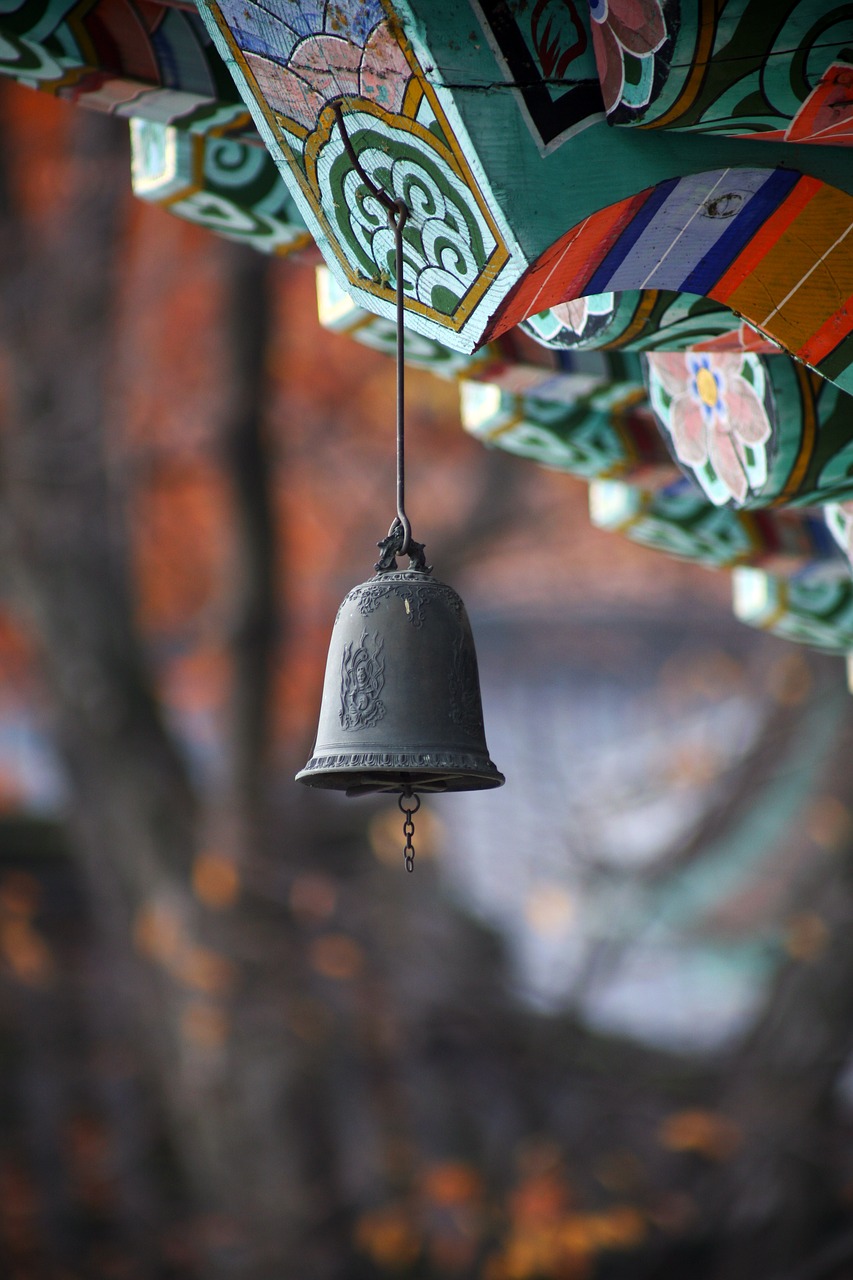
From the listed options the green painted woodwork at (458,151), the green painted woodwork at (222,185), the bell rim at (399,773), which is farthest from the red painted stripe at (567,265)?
the green painted woodwork at (222,185)

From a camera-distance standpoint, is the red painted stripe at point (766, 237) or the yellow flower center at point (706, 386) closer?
the red painted stripe at point (766, 237)

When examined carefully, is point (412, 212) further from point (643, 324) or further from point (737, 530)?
point (737, 530)

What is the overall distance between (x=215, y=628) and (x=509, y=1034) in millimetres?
2005

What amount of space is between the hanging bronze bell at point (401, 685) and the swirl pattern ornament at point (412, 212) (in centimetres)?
37

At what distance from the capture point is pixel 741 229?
1.43m

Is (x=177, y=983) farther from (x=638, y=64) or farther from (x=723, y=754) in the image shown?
(x=638, y=64)

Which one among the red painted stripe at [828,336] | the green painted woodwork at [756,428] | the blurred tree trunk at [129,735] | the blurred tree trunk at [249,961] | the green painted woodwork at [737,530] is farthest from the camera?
the blurred tree trunk at [129,735]

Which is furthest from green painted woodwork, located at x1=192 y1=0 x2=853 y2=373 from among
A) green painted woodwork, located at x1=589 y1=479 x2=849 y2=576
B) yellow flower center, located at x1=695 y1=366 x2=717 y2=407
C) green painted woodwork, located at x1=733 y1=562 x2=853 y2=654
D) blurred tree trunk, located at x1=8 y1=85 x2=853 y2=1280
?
blurred tree trunk, located at x1=8 y1=85 x2=853 y2=1280

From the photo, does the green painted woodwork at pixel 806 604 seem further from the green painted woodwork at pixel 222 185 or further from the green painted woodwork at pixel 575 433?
the green painted woodwork at pixel 222 185

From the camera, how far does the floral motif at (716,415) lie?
2023mm

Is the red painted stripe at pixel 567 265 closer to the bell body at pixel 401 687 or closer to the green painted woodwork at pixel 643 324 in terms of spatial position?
the green painted woodwork at pixel 643 324

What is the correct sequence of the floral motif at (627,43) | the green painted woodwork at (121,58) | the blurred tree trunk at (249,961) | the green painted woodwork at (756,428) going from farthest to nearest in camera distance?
1. the blurred tree trunk at (249,961)
2. the green painted woodwork at (756,428)
3. the green painted woodwork at (121,58)
4. the floral motif at (627,43)

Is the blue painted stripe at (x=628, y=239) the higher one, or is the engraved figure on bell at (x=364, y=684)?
the blue painted stripe at (x=628, y=239)

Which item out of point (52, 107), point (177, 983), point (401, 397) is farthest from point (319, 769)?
point (52, 107)
